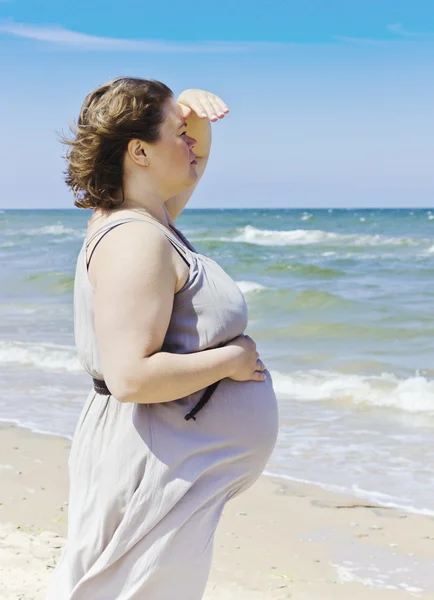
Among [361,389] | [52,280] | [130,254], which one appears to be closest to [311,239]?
[52,280]

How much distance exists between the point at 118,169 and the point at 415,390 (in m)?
7.10

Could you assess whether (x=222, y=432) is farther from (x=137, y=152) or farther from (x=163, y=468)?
(x=137, y=152)

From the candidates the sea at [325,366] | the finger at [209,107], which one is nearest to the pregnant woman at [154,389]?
the finger at [209,107]

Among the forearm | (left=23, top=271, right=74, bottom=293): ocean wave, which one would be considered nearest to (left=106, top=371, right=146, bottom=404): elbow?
the forearm

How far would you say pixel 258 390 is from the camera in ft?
7.37

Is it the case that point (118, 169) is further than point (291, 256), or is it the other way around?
point (291, 256)

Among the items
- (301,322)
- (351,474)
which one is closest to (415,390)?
(351,474)

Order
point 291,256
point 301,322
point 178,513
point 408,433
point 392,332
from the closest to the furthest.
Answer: point 178,513 → point 408,433 → point 392,332 → point 301,322 → point 291,256

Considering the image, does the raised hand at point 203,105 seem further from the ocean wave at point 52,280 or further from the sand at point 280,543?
the ocean wave at point 52,280

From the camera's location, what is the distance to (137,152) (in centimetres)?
209

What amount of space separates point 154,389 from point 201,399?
19 centimetres

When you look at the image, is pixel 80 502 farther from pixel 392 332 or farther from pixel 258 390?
pixel 392 332

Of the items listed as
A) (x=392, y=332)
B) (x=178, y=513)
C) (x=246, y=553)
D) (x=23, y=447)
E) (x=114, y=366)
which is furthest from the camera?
(x=392, y=332)

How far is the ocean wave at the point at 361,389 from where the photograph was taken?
8.34m
